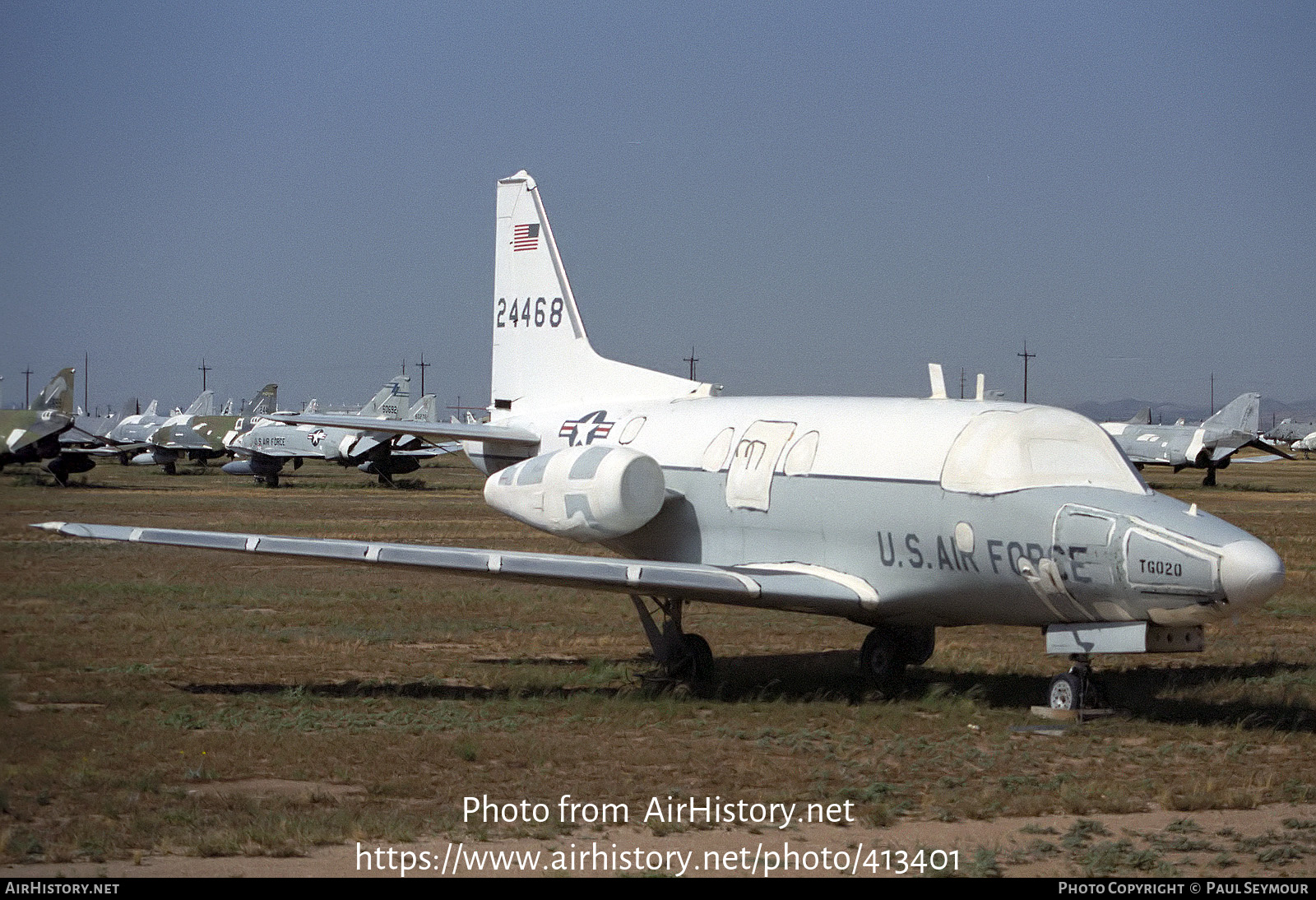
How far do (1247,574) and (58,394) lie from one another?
29.3ft

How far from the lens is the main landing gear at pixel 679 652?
15773mm

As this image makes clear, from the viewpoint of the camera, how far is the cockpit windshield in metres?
13.4

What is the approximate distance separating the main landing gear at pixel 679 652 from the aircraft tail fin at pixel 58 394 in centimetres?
817

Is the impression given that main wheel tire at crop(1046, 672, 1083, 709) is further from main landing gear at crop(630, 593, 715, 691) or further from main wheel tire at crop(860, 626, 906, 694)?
main landing gear at crop(630, 593, 715, 691)

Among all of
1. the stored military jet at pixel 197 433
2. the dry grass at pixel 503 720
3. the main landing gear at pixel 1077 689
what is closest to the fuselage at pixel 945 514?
the main landing gear at pixel 1077 689

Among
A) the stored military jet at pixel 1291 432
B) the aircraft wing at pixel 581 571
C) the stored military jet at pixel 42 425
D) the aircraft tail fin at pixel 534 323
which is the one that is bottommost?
the stored military jet at pixel 1291 432

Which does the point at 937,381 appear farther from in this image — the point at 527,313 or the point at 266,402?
the point at 266,402

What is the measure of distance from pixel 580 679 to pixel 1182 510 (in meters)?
6.74

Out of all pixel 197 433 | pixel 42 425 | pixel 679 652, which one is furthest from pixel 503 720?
pixel 197 433

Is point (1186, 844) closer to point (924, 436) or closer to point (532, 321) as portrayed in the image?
point (924, 436)

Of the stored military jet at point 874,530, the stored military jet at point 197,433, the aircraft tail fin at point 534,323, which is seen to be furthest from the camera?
the stored military jet at point 197,433

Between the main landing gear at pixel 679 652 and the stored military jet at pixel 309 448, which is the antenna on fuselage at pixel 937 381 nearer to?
the main landing gear at pixel 679 652

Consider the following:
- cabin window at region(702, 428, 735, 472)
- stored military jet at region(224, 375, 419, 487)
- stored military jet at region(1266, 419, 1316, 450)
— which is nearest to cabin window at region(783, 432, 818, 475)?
cabin window at region(702, 428, 735, 472)

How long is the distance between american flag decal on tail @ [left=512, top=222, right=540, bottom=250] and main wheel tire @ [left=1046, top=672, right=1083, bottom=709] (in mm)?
10493
